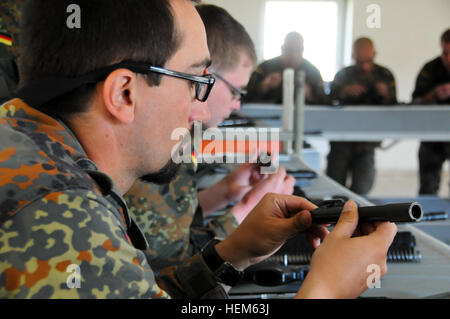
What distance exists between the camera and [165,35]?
637 mm

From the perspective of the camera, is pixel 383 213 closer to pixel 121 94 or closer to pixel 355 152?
pixel 121 94

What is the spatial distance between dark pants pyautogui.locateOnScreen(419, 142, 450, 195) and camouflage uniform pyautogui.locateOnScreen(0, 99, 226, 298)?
3.62 m

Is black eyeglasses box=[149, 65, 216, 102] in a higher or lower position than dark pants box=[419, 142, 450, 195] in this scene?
higher

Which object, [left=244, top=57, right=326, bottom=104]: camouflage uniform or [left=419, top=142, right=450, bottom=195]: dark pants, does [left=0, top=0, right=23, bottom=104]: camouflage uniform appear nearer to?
[left=244, top=57, right=326, bottom=104]: camouflage uniform

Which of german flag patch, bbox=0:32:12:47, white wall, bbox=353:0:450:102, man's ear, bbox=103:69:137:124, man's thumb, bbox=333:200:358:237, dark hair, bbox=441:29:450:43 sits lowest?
man's thumb, bbox=333:200:358:237

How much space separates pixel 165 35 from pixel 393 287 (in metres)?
0.58

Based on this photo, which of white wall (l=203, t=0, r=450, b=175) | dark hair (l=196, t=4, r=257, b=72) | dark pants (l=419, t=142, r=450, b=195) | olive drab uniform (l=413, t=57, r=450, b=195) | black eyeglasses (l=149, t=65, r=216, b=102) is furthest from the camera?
white wall (l=203, t=0, r=450, b=175)

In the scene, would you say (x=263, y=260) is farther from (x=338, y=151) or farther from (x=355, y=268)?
(x=338, y=151)

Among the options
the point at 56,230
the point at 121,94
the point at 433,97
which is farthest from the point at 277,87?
the point at 56,230

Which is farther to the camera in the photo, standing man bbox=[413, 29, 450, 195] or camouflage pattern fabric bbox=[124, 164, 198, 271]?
standing man bbox=[413, 29, 450, 195]

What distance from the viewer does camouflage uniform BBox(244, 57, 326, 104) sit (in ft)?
12.0

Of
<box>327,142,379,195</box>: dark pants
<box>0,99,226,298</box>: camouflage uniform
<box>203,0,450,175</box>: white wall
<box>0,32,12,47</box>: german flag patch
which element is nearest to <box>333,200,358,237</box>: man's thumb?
<box>0,99,226,298</box>: camouflage uniform

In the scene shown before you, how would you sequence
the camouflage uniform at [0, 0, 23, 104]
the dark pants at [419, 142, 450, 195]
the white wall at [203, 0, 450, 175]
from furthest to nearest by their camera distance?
the white wall at [203, 0, 450, 175], the dark pants at [419, 142, 450, 195], the camouflage uniform at [0, 0, 23, 104]

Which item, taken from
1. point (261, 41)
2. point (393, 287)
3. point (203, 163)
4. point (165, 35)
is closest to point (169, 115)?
point (165, 35)
